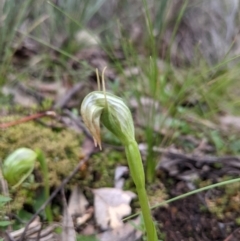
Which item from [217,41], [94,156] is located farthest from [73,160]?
[217,41]

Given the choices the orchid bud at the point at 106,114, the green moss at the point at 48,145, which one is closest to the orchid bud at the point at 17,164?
the green moss at the point at 48,145

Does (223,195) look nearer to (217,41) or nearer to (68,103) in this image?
(68,103)

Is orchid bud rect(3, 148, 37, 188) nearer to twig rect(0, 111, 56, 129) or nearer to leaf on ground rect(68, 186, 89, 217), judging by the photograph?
leaf on ground rect(68, 186, 89, 217)

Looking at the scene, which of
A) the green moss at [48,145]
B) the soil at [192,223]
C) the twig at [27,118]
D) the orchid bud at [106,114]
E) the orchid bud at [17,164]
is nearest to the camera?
the orchid bud at [106,114]

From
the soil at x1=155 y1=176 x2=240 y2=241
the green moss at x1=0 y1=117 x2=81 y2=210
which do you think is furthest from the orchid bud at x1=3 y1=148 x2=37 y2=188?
the soil at x1=155 y1=176 x2=240 y2=241

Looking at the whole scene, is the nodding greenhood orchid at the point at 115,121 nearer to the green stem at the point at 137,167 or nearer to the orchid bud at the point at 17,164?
the green stem at the point at 137,167

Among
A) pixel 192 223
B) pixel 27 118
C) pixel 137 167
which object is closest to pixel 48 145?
pixel 27 118
